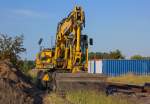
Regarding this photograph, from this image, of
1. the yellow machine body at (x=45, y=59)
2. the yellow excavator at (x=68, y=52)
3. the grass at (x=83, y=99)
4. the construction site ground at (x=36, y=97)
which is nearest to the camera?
the construction site ground at (x=36, y=97)

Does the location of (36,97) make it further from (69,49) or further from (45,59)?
(45,59)

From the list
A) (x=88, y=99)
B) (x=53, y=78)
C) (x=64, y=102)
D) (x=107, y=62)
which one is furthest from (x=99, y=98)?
(x=107, y=62)

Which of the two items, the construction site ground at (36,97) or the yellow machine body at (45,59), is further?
the yellow machine body at (45,59)

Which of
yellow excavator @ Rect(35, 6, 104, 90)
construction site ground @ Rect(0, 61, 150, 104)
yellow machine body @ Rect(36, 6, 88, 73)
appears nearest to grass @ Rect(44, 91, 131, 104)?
construction site ground @ Rect(0, 61, 150, 104)

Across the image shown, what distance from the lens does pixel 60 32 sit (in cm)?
3045

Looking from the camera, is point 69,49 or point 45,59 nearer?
point 69,49

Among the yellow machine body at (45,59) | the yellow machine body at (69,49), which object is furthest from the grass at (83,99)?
the yellow machine body at (45,59)

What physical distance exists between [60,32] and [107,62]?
36758mm

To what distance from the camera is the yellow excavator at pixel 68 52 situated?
26891 mm

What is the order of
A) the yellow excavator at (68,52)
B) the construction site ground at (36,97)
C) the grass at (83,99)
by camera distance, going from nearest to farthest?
1. the construction site ground at (36,97)
2. the grass at (83,99)
3. the yellow excavator at (68,52)

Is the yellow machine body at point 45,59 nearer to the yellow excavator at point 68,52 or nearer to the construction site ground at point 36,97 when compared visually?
the yellow excavator at point 68,52

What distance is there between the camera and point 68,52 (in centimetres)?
2930

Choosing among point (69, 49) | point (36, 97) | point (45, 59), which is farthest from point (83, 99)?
point (45, 59)

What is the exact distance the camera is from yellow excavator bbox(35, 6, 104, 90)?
2689 cm
